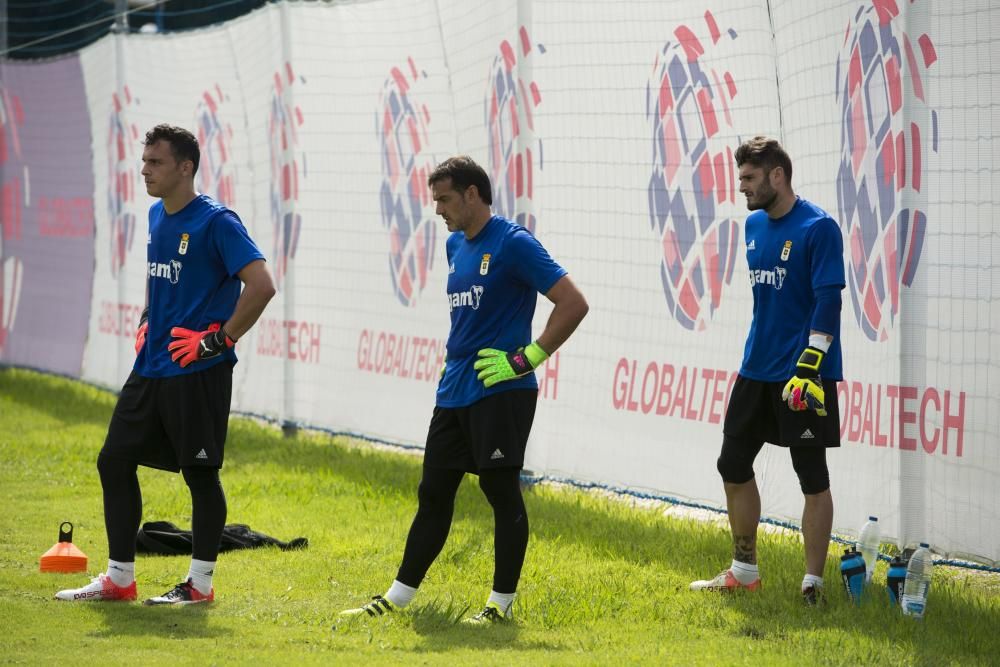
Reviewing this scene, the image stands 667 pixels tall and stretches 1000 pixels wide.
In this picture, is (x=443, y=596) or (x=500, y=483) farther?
(x=443, y=596)

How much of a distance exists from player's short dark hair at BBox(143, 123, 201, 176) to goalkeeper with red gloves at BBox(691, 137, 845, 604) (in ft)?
8.33

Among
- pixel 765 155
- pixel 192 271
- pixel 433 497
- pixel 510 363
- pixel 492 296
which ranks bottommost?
pixel 433 497

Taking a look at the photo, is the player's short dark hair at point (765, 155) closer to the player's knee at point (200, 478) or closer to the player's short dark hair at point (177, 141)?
the player's short dark hair at point (177, 141)

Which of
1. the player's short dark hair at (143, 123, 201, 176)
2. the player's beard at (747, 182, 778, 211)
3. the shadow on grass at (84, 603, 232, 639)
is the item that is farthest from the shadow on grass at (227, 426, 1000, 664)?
the player's short dark hair at (143, 123, 201, 176)

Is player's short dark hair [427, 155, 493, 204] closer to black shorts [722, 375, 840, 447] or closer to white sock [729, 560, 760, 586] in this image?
black shorts [722, 375, 840, 447]

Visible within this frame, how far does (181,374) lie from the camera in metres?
6.64

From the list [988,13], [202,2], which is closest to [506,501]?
[988,13]

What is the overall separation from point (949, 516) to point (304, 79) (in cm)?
729

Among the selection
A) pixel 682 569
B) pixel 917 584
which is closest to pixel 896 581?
pixel 917 584

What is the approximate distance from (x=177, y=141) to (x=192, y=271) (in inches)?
24.1

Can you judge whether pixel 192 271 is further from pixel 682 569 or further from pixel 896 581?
pixel 896 581

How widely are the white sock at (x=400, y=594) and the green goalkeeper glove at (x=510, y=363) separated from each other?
1011 millimetres

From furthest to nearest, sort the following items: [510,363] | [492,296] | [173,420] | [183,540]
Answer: [183,540]
[173,420]
[492,296]
[510,363]

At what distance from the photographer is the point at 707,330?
28.5ft
